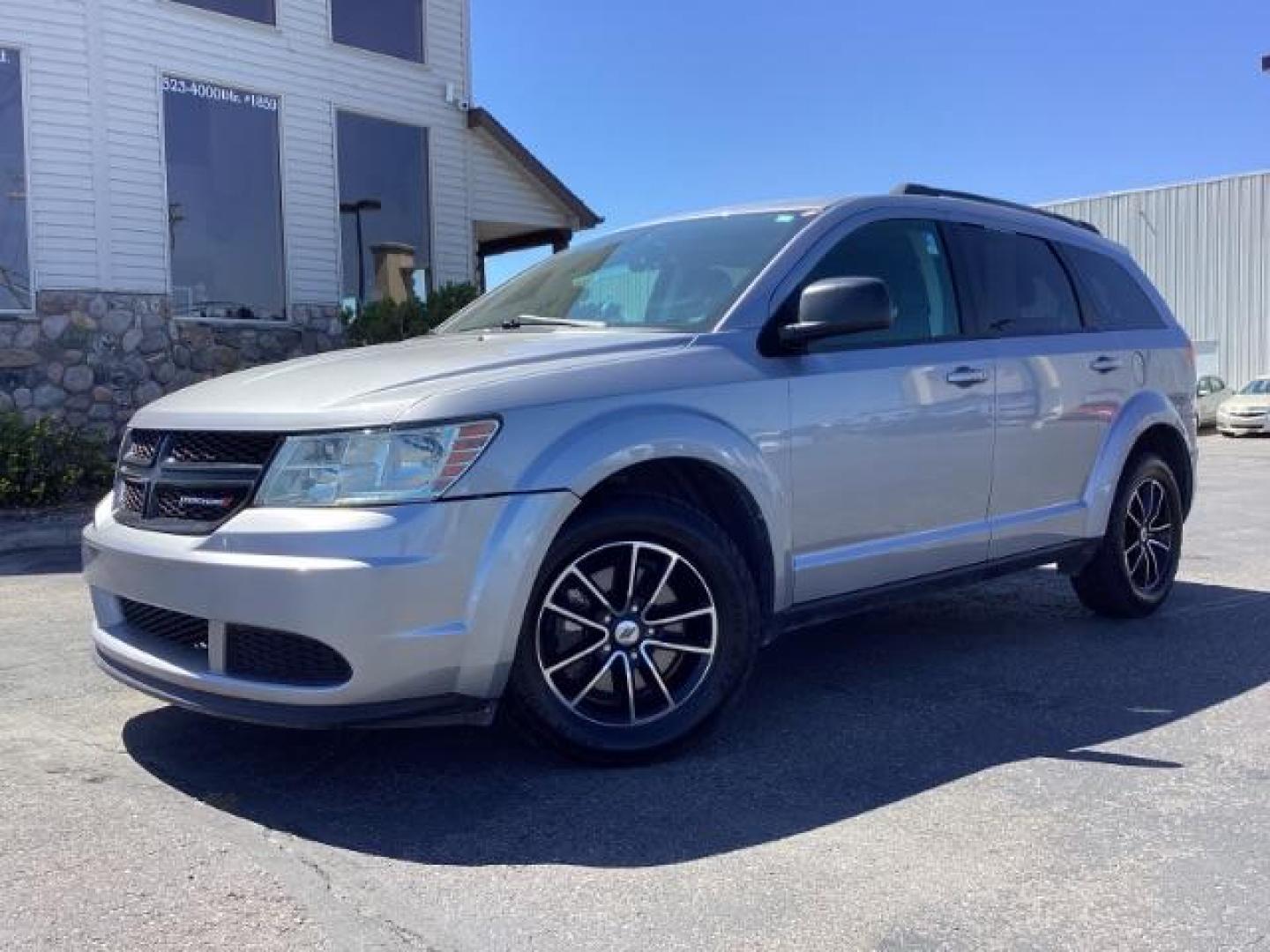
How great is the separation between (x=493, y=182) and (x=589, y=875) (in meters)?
13.6

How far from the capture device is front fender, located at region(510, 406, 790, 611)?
3.41 meters

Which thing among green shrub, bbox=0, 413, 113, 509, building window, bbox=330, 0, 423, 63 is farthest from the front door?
building window, bbox=330, 0, 423, 63

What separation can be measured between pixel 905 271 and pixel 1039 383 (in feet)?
2.59

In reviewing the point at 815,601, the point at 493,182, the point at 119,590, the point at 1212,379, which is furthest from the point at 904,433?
the point at 1212,379

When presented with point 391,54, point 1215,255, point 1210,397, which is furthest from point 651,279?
point 1215,255

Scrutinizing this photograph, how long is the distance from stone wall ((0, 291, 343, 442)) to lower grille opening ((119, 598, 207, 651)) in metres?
8.26

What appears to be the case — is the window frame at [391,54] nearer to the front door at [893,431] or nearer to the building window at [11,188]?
the building window at [11,188]

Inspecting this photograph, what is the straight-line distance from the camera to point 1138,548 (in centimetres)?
568

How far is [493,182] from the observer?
50.9 ft

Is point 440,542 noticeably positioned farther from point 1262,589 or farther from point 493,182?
point 493,182

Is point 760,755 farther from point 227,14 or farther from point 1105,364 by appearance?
point 227,14

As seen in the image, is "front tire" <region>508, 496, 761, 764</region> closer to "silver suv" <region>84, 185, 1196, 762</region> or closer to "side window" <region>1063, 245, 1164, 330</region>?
"silver suv" <region>84, 185, 1196, 762</region>

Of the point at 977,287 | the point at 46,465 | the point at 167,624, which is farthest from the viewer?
the point at 46,465

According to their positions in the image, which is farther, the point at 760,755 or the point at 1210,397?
the point at 1210,397
